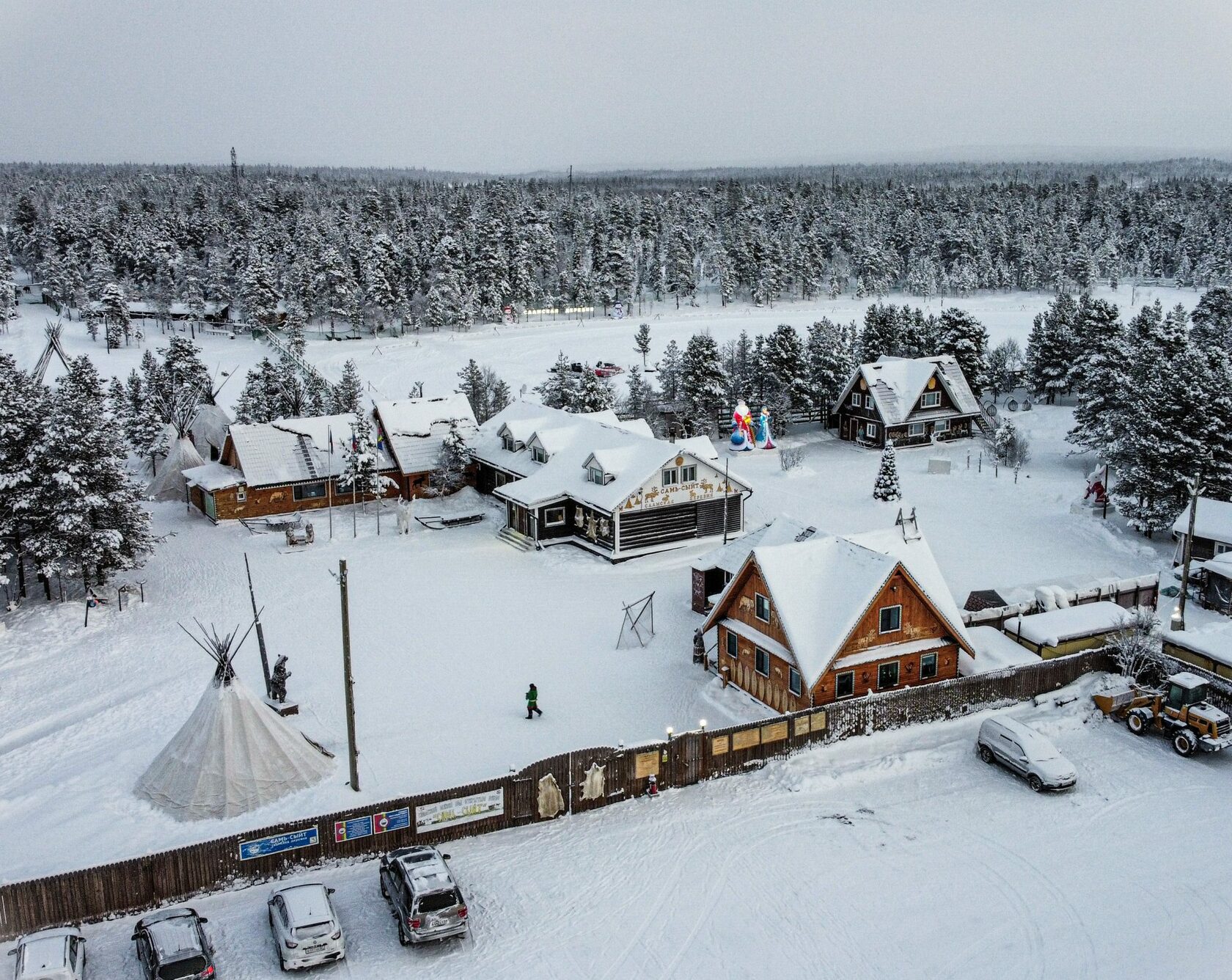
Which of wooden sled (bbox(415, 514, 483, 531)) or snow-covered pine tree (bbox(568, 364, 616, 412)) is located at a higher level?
snow-covered pine tree (bbox(568, 364, 616, 412))

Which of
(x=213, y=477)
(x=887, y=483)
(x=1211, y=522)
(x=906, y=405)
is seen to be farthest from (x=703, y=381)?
(x=1211, y=522)

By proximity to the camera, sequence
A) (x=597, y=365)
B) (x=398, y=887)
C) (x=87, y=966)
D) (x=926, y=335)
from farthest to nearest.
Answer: (x=597, y=365), (x=926, y=335), (x=398, y=887), (x=87, y=966)

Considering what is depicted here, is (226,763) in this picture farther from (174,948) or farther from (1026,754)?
(1026,754)

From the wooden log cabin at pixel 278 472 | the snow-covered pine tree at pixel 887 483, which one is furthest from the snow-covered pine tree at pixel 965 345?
the wooden log cabin at pixel 278 472

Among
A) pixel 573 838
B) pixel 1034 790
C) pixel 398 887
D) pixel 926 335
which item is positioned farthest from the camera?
pixel 926 335

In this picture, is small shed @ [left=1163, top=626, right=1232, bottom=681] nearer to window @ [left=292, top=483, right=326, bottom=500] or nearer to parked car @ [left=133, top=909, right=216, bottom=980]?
parked car @ [left=133, top=909, right=216, bottom=980]

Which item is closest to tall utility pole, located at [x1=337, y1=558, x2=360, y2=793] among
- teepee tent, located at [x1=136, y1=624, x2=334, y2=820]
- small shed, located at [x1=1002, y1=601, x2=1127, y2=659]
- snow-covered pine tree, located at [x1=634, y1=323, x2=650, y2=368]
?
teepee tent, located at [x1=136, y1=624, x2=334, y2=820]

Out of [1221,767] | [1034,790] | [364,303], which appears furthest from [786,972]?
[364,303]

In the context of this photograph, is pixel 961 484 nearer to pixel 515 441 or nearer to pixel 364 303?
pixel 515 441
